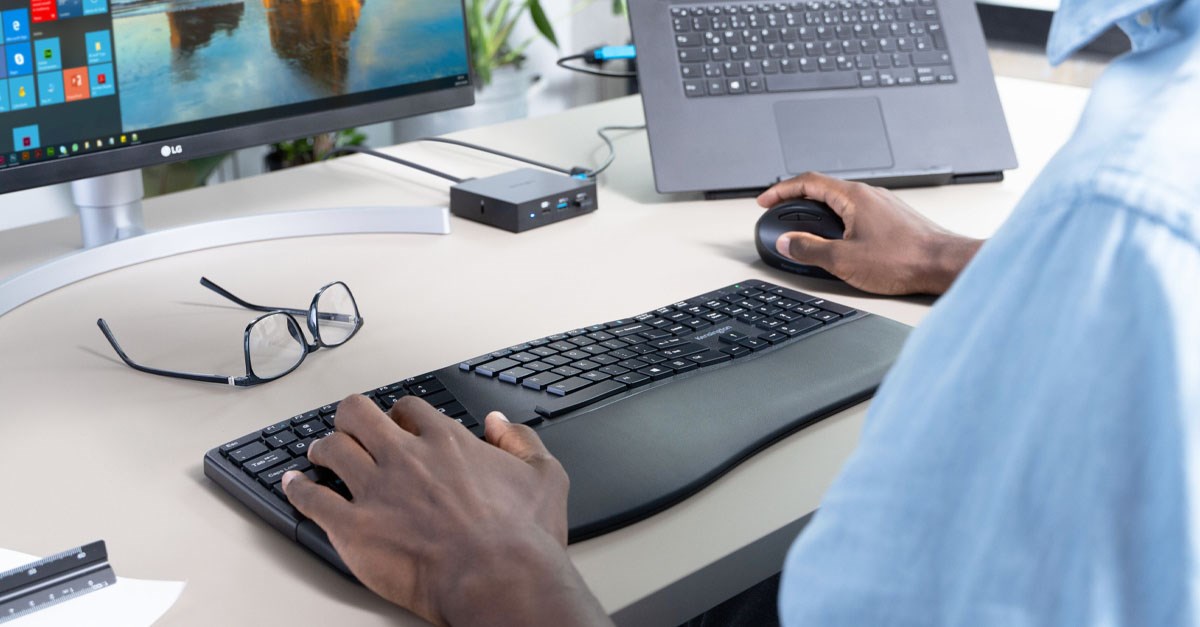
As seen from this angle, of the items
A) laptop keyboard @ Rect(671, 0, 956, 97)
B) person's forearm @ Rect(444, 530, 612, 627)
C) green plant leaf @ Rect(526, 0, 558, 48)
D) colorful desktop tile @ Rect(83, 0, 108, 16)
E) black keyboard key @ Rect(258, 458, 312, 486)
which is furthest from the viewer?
green plant leaf @ Rect(526, 0, 558, 48)

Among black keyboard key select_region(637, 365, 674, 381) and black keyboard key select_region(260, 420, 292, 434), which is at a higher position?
black keyboard key select_region(260, 420, 292, 434)

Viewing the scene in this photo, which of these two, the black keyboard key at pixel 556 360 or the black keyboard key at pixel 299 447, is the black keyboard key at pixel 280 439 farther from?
the black keyboard key at pixel 556 360

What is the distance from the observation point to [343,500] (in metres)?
0.61

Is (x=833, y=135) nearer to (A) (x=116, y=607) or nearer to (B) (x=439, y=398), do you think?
(B) (x=439, y=398)

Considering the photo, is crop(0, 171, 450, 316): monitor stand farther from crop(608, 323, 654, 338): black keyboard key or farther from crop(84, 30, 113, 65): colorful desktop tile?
crop(608, 323, 654, 338): black keyboard key

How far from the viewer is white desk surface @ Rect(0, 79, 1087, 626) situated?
0.61 meters

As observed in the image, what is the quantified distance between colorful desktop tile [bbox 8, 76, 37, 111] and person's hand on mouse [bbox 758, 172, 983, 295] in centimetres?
65

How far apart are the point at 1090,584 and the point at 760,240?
0.74 metres

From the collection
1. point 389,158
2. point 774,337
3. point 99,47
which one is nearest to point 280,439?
point 774,337

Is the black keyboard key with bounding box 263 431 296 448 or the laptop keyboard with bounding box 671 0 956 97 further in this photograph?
the laptop keyboard with bounding box 671 0 956 97

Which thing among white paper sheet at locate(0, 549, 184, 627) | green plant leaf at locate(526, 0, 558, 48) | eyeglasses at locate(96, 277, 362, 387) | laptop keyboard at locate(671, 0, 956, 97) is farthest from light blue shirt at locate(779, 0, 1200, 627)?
green plant leaf at locate(526, 0, 558, 48)

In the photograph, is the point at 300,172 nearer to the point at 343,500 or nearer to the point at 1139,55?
the point at 343,500

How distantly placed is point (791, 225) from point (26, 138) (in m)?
0.66

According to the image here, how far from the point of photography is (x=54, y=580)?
58 centimetres
